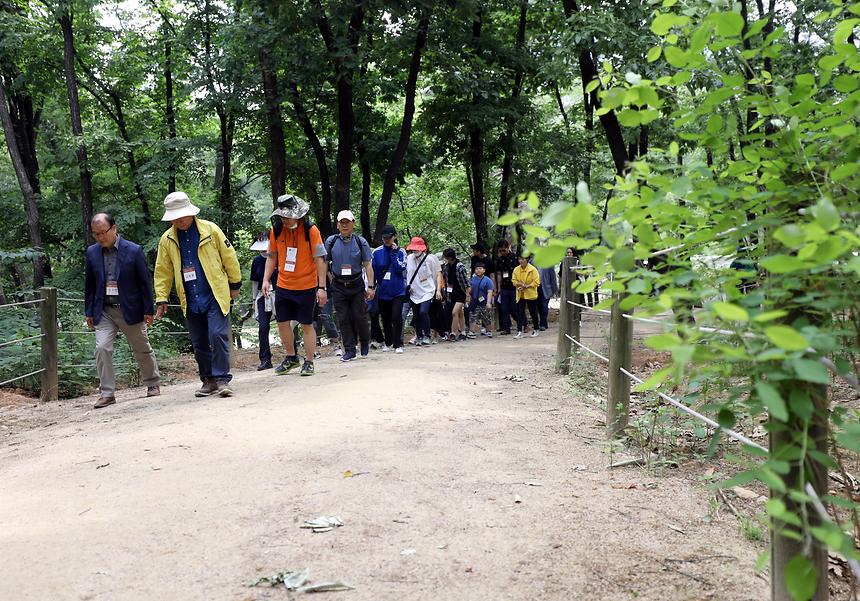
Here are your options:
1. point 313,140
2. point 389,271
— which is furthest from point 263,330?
point 313,140

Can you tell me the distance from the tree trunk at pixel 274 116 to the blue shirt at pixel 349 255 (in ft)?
19.1

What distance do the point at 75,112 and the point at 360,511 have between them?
1583 cm

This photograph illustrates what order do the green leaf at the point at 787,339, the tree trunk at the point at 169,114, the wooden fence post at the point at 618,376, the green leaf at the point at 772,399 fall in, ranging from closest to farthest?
the green leaf at the point at 787,339
the green leaf at the point at 772,399
the wooden fence post at the point at 618,376
the tree trunk at the point at 169,114

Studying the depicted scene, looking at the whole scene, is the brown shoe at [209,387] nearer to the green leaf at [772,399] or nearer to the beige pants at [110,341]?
the beige pants at [110,341]

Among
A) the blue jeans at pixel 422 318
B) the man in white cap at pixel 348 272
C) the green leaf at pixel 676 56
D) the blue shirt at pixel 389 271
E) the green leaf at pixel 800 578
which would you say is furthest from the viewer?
the blue jeans at pixel 422 318

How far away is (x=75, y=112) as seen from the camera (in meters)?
16.6

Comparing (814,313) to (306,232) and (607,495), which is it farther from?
(306,232)

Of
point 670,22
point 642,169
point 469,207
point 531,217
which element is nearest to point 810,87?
point 670,22

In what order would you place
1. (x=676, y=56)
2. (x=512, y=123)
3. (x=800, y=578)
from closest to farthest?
1. (x=800, y=578)
2. (x=676, y=56)
3. (x=512, y=123)

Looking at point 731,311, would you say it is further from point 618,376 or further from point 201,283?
point 201,283

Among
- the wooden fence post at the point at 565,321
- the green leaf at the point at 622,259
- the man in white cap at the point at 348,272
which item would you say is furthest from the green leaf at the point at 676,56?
A: the man in white cap at the point at 348,272

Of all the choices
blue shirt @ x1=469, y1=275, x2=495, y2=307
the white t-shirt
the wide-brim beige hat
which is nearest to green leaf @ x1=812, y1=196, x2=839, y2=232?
the wide-brim beige hat

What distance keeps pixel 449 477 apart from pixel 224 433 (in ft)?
6.59

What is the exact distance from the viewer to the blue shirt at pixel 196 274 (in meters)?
7.68
